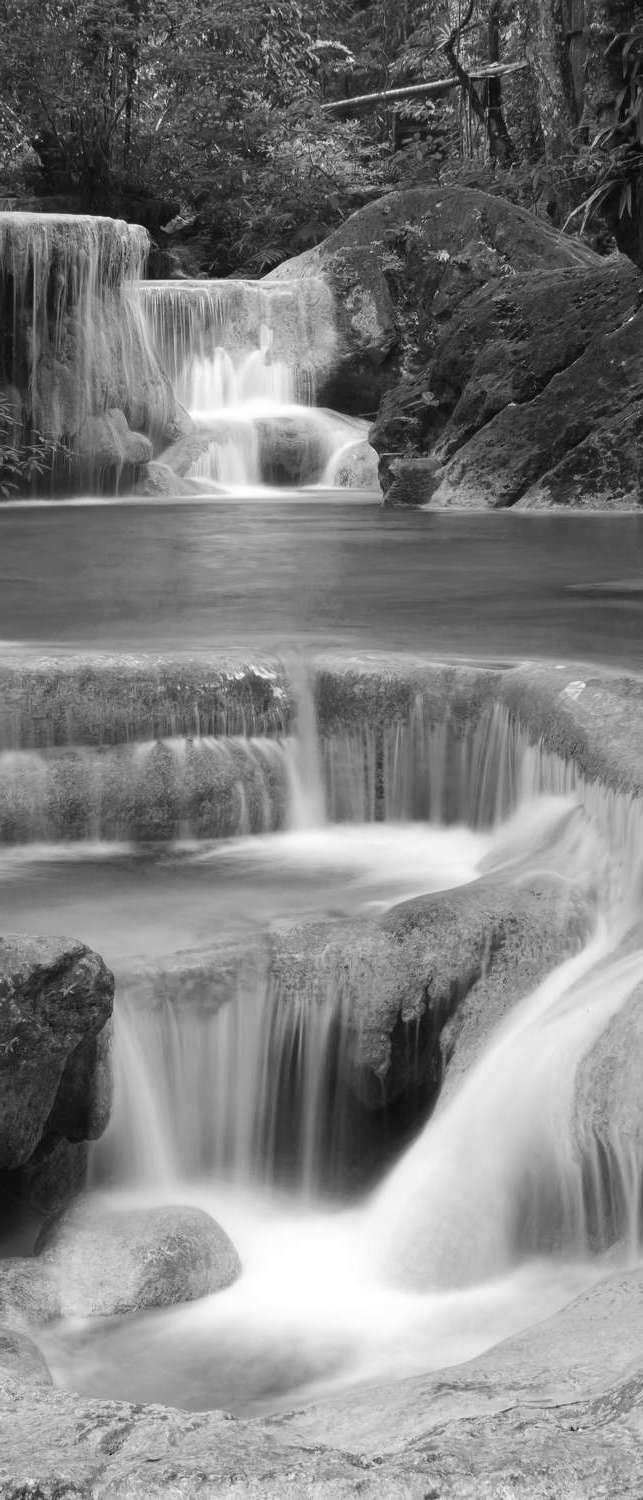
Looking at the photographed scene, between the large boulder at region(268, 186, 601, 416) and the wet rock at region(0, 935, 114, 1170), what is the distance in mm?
18002

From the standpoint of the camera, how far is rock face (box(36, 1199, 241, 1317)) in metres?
3.82

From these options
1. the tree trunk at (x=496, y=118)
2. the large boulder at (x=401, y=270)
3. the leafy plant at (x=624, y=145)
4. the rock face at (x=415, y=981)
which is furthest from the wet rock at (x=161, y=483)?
the rock face at (x=415, y=981)

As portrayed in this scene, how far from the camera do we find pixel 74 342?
19562mm

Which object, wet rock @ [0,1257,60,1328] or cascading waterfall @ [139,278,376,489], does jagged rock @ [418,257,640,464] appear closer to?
cascading waterfall @ [139,278,376,489]

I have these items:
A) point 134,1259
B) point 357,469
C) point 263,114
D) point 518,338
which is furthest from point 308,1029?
point 263,114

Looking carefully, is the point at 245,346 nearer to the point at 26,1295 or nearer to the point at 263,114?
the point at 263,114

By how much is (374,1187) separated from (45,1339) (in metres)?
1.16

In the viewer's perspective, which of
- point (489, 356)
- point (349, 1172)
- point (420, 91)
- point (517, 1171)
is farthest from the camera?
point (420, 91)

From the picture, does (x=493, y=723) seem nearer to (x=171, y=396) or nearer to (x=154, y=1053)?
(x=154, y=1053)

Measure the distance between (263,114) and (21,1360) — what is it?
28746 mm

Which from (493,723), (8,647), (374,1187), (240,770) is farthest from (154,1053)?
(8,647)

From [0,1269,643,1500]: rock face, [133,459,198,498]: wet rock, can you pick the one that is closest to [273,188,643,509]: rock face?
[133,459,198,498]: wet rock

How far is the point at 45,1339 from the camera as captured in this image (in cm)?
369

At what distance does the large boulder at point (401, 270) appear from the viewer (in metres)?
20.8
